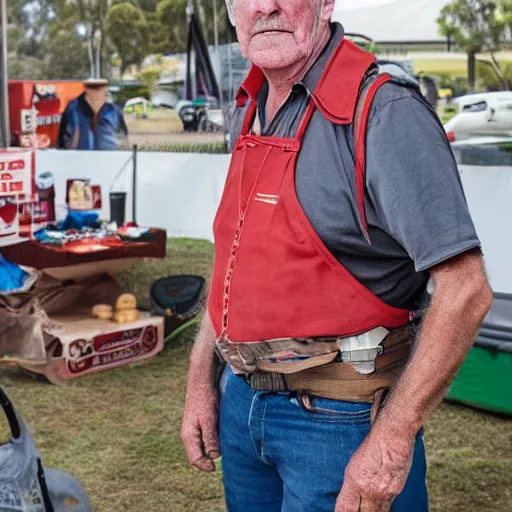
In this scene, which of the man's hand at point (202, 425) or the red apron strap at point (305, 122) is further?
the man's hand at point (202, 425)

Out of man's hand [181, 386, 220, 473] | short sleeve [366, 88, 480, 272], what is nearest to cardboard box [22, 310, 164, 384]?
Answer: man's hand [181, 386, 220, 473]

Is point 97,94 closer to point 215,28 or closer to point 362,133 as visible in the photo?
point 215,28

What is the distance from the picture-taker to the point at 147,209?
5.07 m

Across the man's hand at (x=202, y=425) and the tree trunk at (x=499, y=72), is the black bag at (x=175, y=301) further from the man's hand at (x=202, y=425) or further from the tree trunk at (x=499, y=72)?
the man's hand at (x=202, y=425)

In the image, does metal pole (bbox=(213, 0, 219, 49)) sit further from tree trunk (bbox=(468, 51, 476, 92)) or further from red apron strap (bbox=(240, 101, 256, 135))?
red apron strap (bbox=(240, 101, 256, 135))

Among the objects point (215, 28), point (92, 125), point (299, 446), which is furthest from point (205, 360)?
point (92, 125)

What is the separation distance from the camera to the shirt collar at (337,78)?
4.30 ft

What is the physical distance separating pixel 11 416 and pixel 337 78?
1022 mm

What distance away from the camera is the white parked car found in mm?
3643

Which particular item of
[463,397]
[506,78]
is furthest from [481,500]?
[506,78]

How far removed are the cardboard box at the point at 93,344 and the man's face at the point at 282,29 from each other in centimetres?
304

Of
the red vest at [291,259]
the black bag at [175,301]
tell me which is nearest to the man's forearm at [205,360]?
the red vest at [291,259]

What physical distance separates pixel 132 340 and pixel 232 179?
319cm

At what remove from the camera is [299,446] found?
4.60ft
